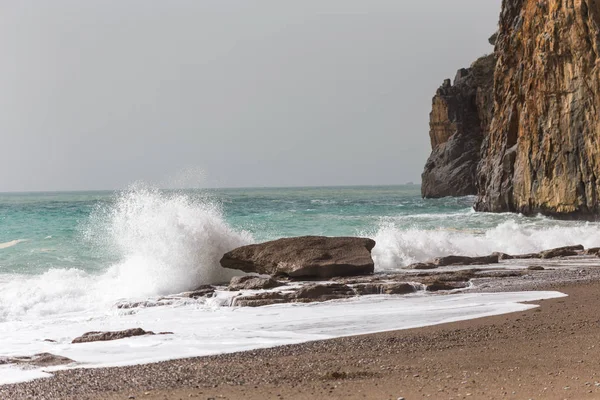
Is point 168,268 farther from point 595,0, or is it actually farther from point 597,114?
point 595,0

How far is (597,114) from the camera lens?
85.6ft

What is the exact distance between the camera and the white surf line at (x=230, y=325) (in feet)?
24.9

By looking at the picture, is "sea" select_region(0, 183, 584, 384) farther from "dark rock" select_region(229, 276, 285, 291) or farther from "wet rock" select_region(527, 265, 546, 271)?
"wet rock" select_region(527, 265, 546, 271)

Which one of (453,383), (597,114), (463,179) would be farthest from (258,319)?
(463,179)

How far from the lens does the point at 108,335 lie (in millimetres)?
8445

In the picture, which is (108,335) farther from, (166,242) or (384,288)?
(166,242)

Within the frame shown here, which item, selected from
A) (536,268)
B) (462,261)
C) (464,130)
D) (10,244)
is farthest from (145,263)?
(464,130)

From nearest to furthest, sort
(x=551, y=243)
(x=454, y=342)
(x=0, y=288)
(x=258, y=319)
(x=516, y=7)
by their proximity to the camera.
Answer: (x=454, y=342)
(x=258, y=319)
(x=0, y=288)
(x=551, y=243)
(x=516, y=7)

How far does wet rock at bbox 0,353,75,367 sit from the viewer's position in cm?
718

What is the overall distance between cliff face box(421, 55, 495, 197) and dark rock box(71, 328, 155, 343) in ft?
197

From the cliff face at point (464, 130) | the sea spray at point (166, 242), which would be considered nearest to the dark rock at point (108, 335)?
the sea spray at point (166, 242)

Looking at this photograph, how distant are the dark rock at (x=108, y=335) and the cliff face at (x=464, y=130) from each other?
60.0 m

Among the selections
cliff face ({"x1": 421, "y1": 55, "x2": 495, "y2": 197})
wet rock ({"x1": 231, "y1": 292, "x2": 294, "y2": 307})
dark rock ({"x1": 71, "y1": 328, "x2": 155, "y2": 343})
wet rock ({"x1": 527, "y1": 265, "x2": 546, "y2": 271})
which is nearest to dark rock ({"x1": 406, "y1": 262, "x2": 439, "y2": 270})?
wet rock ({"x1": 527, "y1": 265, "x2": 546, "y2": 271})

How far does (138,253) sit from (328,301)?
19.6ft
